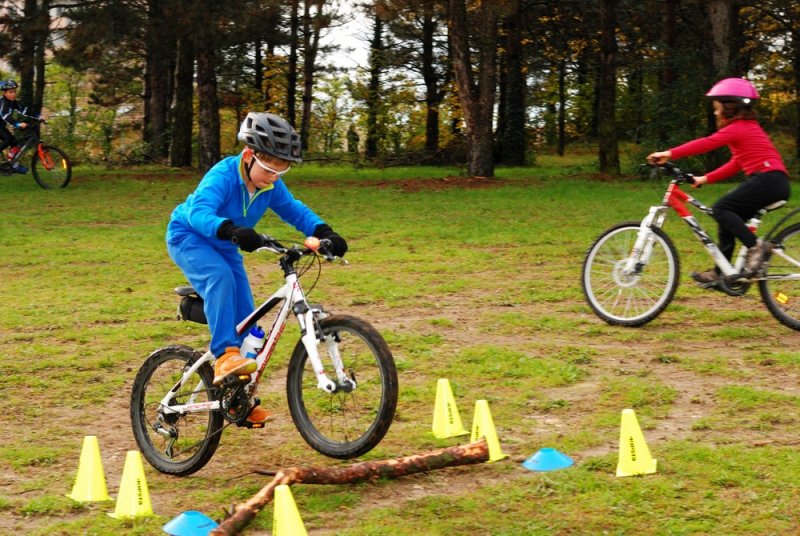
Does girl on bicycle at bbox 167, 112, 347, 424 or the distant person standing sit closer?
girl on bicycle at bbox 167, 112, 347, 424

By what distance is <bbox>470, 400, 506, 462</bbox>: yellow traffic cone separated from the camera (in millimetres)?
5902

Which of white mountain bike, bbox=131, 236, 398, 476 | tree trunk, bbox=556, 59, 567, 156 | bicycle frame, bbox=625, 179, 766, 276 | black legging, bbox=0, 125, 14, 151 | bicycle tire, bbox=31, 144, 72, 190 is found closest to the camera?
white mountain bike, bbox=131, 236, 398, 476

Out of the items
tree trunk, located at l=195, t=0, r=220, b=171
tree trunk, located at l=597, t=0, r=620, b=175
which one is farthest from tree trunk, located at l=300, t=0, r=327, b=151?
tree trunk, located at l=597, t=0, r=620, b=175

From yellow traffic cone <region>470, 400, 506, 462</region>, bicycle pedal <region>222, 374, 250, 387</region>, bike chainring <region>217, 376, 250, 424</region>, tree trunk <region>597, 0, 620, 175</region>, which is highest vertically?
tree trunk <region>597, 0, 620, 175</region>

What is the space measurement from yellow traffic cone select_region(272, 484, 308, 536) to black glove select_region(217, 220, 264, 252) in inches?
50.1

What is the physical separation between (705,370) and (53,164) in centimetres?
1804

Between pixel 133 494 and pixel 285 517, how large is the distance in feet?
3.33

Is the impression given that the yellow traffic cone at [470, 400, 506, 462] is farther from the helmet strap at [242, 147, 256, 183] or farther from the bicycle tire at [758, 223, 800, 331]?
the bicycle tire at [758, 223, 800, 331]

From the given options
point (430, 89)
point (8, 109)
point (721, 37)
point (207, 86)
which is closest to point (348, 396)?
point (8, 109)

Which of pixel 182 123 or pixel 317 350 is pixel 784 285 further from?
pixel 182 123

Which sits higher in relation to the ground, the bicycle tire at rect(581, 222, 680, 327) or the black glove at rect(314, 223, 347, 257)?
the black glove at rect(314, 223, 347, 257)

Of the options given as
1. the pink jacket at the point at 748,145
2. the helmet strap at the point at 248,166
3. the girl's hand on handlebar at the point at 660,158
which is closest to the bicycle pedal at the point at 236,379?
the helmet strap at the point at 248,166

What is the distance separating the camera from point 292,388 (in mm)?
5934

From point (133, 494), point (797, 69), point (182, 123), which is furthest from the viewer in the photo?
point (182, 123)
